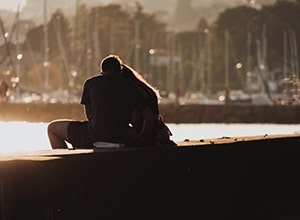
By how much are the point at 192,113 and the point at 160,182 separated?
2292 inches

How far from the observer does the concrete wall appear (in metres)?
65.6

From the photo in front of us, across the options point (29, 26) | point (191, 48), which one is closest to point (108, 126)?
point (29, 26)

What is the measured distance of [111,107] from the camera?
411 inches

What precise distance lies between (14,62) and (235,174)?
7212cm

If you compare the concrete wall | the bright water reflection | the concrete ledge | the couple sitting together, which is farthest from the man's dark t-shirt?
the concrete wall

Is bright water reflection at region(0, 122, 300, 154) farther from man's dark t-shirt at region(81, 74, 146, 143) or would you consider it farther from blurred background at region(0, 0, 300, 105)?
blurred background at region(0, 0, 300, 105)

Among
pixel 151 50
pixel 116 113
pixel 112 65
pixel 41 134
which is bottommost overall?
pixel 41 134

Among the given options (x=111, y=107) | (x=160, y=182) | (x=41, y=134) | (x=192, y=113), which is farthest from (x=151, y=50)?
(x=160, y=182)

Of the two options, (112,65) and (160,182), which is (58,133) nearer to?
(112,65)

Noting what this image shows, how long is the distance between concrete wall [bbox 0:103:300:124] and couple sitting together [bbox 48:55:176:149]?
53.7 metres

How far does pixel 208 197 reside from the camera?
36.8 ft

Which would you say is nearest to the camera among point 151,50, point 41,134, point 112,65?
point 112,65

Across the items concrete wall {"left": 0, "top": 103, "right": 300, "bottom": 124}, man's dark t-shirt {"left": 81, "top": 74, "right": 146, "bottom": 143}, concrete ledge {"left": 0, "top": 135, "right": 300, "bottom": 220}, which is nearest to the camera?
concrete ledge {"left": 0, "top": 135, "right": 300, "bottom": 220}

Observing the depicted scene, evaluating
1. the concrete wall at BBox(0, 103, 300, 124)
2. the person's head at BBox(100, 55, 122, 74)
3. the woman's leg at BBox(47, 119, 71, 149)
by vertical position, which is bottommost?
the concrete wall at BBox(0, 103, 300, 124)
